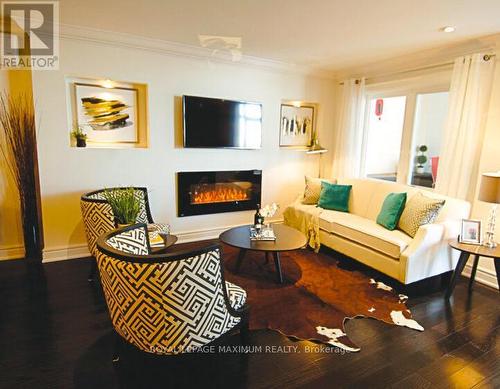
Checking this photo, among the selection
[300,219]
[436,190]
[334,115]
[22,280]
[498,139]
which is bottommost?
[22,280]

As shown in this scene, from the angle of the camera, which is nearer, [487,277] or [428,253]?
[428,253]

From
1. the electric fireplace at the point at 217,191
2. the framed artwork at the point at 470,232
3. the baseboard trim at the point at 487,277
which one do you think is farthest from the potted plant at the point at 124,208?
the baseboard trim at the point at 487,277

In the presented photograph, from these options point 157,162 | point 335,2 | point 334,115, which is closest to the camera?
point 335,2

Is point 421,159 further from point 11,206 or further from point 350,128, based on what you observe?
point 11,206

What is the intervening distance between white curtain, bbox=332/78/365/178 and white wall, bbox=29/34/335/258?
472 mm

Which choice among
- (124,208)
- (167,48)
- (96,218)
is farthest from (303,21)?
(96,218)

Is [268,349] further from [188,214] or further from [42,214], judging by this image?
[42,214]

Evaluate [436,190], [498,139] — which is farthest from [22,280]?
[498,139]

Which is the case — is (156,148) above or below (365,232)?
above

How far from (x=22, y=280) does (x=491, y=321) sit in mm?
4304

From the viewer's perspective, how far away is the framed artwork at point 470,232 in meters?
2.99

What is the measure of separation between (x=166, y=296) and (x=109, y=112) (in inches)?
114

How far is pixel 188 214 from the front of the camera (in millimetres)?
4320

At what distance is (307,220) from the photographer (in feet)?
13.9
